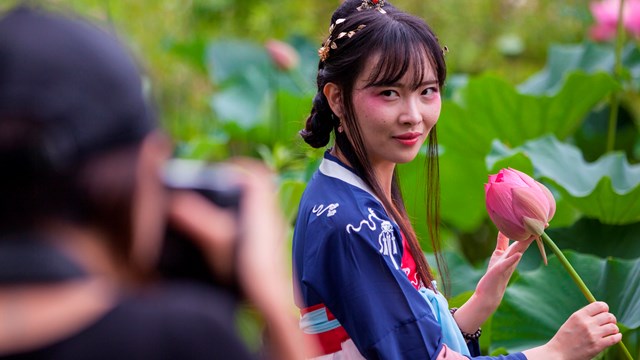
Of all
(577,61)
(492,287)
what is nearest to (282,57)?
(577,61)

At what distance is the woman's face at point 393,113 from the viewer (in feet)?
4.56

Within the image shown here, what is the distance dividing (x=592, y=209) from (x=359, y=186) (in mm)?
770

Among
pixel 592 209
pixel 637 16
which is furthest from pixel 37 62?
pixel 637 16

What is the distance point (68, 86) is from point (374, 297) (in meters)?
0.67

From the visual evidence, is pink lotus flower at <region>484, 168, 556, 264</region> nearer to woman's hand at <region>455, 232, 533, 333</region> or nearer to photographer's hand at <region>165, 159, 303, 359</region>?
woman's hand at <region>455, 232, 533, 333</region>

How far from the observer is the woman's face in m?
1.39

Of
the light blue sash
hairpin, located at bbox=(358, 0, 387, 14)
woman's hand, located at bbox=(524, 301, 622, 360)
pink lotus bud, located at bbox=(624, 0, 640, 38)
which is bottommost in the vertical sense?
woman's hand, located at bbox=(524, 301, 622, 360)

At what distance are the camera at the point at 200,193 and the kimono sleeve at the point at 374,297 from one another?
54 centimetres

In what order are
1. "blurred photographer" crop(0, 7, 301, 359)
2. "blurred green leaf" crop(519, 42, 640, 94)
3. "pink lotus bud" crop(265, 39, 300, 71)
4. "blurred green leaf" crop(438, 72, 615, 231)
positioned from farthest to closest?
1. "blurred green leaf" crop(519, 42, 640, 94)
2. "pink lotus bud" crop(265, 39, 300, 71)
3. "blurred green leaf" crop(438, 72, 615, 231)
4. "blurred photographer" crop(0, 7, 301, 359)

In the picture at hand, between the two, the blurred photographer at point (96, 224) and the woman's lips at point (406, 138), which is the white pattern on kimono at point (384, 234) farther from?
the blurred photographer at point (96, 224)

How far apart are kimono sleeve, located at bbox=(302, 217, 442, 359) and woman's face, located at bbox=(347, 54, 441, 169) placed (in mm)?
133

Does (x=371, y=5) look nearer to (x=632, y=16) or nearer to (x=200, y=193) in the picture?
(x=200, y=193)

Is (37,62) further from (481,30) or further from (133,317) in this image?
(481,30)

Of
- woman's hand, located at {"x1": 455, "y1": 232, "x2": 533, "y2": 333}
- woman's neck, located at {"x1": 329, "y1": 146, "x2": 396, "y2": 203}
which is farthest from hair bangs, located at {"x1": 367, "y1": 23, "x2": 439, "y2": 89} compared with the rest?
woman's hand, located at {"x1": 455, "y1": 232, "x2": 533, "y2": 333}
